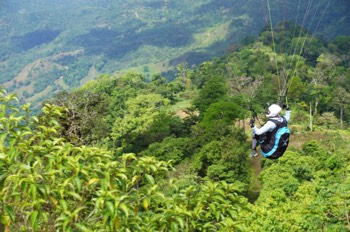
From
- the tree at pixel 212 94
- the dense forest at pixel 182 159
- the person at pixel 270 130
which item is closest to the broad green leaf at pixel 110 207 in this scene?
the dense forest at pixel 182 159

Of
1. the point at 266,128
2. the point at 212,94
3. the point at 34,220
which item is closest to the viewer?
the point at 34,220

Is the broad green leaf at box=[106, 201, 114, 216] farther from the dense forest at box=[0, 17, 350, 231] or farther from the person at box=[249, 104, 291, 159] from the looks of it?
the person at box=[249, 104, 291, 159]

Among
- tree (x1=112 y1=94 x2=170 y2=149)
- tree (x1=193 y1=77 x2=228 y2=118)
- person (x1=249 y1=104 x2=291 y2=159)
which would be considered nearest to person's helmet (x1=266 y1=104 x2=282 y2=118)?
person (x1=249 y1=104 x2=291 y2=159)

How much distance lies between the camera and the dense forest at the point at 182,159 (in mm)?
5293

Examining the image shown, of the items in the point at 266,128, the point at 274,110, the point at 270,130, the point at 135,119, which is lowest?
the point at 135,119

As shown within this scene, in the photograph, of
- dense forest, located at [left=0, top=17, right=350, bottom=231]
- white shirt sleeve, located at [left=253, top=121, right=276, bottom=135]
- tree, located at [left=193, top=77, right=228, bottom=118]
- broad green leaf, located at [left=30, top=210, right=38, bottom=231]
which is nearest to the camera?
broad green leaf, located at [left=30, top=210, right=38, bottom=231]

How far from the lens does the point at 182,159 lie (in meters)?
39.5

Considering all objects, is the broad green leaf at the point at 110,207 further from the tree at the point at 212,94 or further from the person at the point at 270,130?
the tree at the point at 212,94

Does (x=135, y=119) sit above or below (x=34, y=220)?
below

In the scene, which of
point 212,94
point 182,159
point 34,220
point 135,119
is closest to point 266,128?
point 34,220

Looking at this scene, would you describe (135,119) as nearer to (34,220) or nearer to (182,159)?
(182,159)

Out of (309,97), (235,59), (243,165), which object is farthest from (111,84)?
(243,165)

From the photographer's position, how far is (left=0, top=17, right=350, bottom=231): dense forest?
529cm

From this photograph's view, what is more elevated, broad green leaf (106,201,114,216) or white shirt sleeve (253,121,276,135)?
broad green leaf (106,201,114,216)
